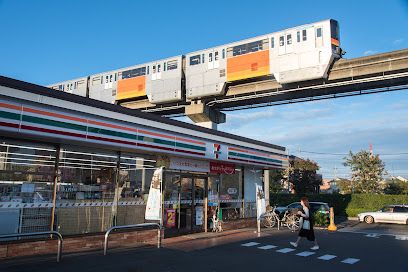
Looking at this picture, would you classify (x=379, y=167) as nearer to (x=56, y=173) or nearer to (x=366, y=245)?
(x=366, y=245)

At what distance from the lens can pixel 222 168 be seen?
15.8 metres

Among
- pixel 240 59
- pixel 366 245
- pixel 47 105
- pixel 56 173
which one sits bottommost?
pixel 366 245

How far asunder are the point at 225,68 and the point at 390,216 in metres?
17.0

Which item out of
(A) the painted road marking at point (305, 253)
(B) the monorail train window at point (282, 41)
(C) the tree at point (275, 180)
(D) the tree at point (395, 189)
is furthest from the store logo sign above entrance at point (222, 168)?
(D) the tree at point (395, 189)

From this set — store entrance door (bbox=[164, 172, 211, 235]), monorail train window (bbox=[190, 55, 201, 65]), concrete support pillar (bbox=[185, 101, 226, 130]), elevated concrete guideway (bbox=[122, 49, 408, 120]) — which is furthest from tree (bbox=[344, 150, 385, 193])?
store entrance door (bbox=[164, 172, 211, 235])

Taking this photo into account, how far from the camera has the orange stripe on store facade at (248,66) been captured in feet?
95.2

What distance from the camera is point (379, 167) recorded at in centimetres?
3978

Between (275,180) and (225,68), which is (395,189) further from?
(225,68)

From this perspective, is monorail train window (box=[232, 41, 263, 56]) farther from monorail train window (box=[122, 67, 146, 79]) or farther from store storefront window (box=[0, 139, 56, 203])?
store storefront window (box=[0, 139, 56, 203])

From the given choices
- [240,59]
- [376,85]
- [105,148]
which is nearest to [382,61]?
[376,85]

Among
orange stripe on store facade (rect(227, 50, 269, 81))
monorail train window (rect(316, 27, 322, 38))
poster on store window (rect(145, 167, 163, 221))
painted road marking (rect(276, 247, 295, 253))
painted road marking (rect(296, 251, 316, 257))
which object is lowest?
painted road marking (rect(296, 251, 316, 257))

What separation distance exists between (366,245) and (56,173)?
34.5 ft

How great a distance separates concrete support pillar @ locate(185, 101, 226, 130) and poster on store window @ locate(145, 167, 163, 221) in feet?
82.8

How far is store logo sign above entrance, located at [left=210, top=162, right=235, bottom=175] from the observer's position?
15.2m
